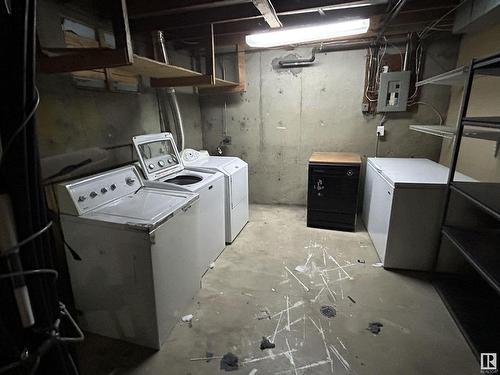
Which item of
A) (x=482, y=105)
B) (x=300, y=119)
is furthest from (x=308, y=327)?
(x=300, y=119)

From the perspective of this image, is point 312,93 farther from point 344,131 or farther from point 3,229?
point 3,229

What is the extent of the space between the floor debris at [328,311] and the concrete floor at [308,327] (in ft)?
0.10

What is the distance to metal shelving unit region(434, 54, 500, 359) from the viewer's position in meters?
1.63

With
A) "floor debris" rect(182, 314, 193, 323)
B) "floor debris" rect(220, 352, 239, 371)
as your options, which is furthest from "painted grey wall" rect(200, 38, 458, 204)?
"floor debris" rect(220, 352, 239, 371)

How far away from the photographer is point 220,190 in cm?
259

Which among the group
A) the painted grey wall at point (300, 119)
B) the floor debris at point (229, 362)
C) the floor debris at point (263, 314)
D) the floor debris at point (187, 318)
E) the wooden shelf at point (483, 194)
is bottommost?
the floor debris at point (229, 362)

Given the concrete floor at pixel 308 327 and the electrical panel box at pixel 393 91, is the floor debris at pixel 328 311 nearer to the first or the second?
the concrete floor at pixel 308 327

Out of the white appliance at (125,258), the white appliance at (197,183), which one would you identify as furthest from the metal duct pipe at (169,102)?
the white appliance at (125,258)

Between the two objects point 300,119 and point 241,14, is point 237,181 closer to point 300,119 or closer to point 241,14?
point 300,119

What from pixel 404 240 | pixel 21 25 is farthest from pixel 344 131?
pixel 21 25

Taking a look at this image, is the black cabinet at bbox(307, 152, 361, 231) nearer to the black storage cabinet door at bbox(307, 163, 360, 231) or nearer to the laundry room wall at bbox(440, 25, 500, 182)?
the black storage cabinet door at bbox(307, 163, 360, 231)

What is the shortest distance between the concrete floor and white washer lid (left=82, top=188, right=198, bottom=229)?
81 centimetres

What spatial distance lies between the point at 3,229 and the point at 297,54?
3.54 m

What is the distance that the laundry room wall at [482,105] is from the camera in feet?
7.32
